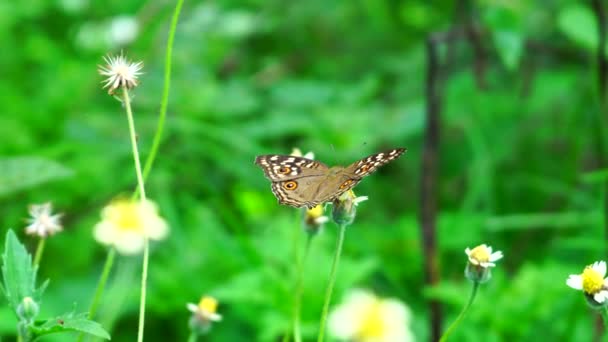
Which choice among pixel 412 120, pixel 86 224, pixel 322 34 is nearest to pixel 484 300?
pixel 412 120

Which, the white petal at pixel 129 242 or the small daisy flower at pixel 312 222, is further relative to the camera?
the small daisy flower at pixel 312 222

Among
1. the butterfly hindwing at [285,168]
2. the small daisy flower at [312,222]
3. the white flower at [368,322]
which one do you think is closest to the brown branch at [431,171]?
the butterfly hindwing at [285,168]

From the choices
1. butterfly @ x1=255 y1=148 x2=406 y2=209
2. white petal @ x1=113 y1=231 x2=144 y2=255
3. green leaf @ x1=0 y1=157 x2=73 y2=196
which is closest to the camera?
white petal @ x1=113 y1=231 x2=144 y2=255

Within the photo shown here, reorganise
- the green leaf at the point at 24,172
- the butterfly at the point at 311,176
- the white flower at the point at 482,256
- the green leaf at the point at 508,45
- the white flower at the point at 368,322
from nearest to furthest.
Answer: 1. the white flower at the point at 368,322
2. the white flower at the point at 482,256
3. the butterfly at the point at 311,176
4. the green leaf at the point at 24,172
5. the green leaf at the point at 508,45

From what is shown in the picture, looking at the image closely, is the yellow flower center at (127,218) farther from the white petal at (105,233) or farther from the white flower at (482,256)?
the white flower at (482,256)

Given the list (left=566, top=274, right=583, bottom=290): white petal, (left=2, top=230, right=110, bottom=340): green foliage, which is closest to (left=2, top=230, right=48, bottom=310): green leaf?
(left=2, top=230, right=110, bottom=340): green foliage

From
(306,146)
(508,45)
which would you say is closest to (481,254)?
(508,45)

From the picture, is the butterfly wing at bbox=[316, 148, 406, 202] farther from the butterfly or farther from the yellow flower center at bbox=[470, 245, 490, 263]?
the yellow flower center at bbox=[470, 245, 490, 263]

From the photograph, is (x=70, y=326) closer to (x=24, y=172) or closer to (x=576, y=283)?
(x=576, y=283)

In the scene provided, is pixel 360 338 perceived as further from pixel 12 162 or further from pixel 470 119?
pixel 470 119
